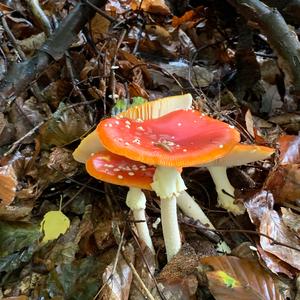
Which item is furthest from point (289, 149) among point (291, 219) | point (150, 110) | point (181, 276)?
point (181, 276)

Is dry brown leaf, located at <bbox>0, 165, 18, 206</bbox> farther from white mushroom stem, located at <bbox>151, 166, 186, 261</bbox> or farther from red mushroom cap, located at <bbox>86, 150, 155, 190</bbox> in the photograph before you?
white mushroom stem, located at <bbox>151, 166, 186, 261</bbox>

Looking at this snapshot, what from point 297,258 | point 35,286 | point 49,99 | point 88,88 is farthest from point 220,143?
point 49,99

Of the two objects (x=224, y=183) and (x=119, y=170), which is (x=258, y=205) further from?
(x=119, y=170)

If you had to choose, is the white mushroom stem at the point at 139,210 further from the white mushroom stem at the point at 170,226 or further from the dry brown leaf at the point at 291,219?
the dry brown leaf at the point at 291,219

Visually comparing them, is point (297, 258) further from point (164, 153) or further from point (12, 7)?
point (12, 7)

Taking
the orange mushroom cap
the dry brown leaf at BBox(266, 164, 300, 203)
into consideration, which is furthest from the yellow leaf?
the dry brown leaf at BBox(266, 164, 300, 203)

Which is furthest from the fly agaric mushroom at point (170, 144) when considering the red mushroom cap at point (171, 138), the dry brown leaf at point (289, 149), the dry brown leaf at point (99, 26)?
the dry brown leaf at point (99, 26)

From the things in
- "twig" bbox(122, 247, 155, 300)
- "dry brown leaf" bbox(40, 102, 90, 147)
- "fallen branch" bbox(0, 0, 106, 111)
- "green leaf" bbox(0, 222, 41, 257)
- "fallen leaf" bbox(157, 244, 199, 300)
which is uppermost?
"fallen branch" bbox(0, 0, 106, 111)
